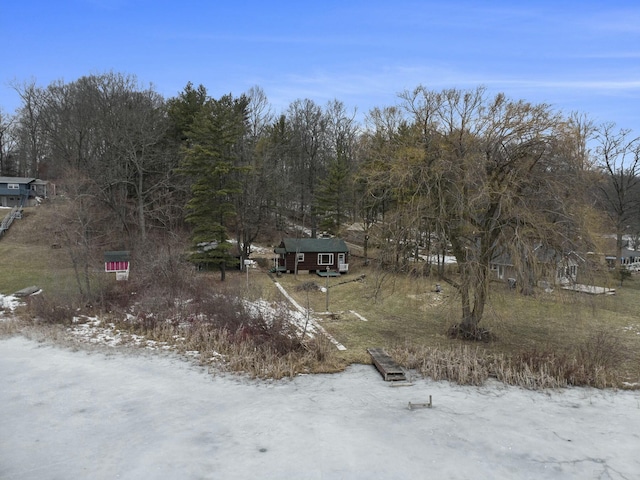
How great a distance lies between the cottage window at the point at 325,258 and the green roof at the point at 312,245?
12.9 inches

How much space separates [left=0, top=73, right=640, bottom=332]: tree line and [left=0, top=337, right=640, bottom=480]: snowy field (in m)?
4.78

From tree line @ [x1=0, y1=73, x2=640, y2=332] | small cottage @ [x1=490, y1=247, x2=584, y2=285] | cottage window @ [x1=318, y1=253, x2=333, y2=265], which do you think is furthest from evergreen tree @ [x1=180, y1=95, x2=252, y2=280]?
small cottage @ [x1=490, y1=247, x2=584, y2=285]

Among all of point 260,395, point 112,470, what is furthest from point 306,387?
point 112,470

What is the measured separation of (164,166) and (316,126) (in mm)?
21021

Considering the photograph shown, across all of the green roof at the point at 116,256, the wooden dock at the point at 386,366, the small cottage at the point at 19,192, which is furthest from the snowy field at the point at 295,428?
the small cottage at the point at 19,192

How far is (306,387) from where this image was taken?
1267 cm

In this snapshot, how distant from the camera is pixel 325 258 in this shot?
34375 millimetres

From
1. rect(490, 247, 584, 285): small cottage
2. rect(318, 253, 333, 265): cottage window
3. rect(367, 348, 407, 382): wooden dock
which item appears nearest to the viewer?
rect(367, 348, 407, 382): wooden dock

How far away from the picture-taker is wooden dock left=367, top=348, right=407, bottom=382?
1323cm

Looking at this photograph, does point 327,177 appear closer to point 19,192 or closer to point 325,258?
point 325,258

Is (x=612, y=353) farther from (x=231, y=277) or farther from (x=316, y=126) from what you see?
(x=316, y=126)

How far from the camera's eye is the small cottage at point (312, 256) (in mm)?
33438

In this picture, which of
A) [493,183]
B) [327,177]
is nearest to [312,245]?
[327,177]

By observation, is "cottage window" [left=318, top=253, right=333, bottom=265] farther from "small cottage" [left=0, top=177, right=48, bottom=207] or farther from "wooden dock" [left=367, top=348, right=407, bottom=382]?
"small cottage" [left=0, top=177, right=48, bottom=207]
